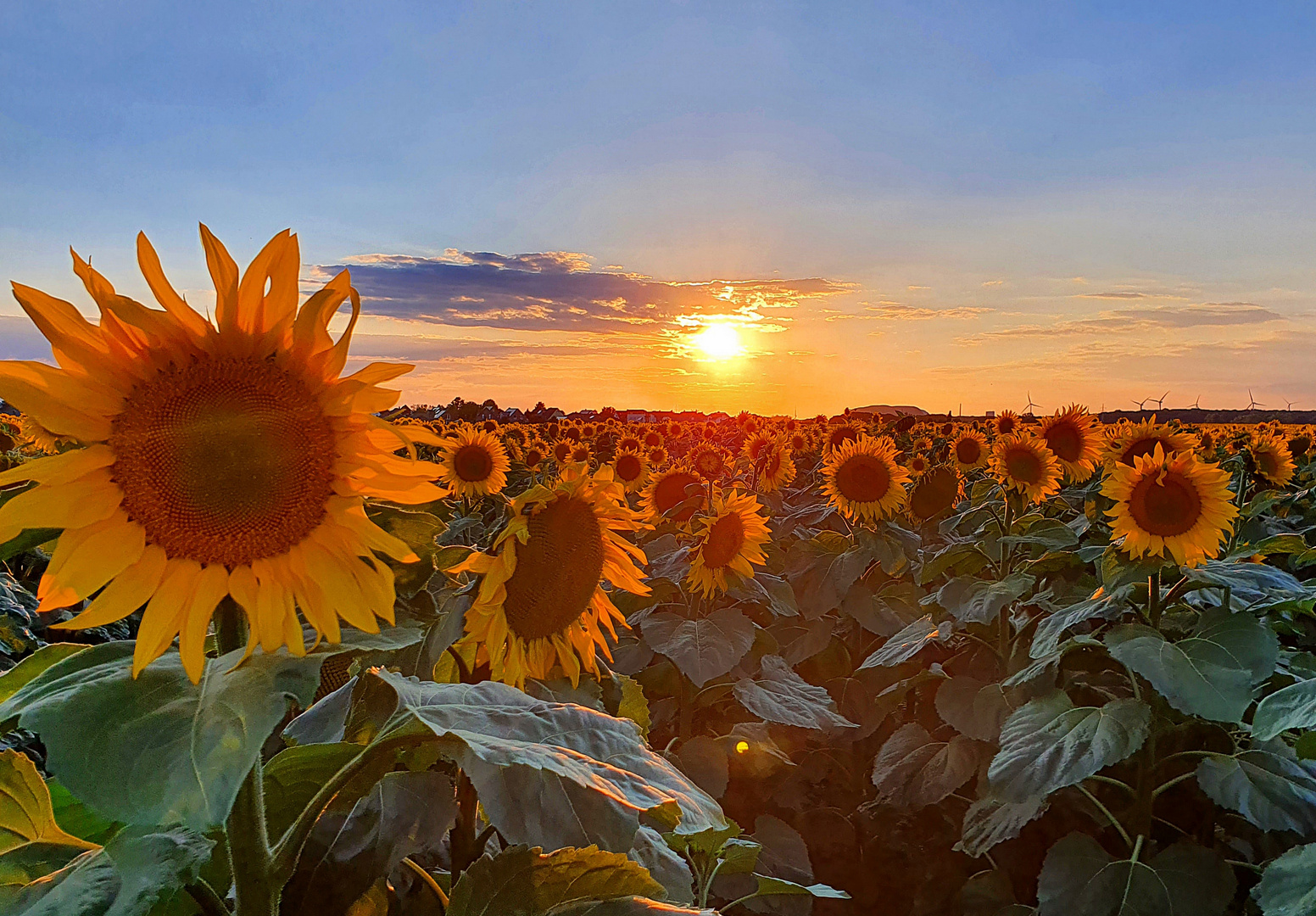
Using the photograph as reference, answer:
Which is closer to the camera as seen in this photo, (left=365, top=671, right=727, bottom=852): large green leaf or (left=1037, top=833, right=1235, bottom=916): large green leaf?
(left=365, top=671, right=727, bottom=852): large green leaf

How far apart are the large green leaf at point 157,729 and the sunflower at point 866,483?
5.68m

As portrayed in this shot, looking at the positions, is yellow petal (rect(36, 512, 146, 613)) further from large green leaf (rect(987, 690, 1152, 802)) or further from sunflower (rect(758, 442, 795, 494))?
sunflower (rect(758, 442, 795, 494))

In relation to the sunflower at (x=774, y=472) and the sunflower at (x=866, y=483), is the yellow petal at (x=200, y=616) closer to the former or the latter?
the sunflower at (x=866, y=483)

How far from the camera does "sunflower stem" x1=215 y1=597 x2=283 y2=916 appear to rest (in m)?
1.10

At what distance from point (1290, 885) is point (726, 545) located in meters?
2.61

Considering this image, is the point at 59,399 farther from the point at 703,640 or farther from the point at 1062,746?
the point at 703,640

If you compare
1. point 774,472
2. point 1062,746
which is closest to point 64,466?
point 1062,746

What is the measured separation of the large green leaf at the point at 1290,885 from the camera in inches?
91.2

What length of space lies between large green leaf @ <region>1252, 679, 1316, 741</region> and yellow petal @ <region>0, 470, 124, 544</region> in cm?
286

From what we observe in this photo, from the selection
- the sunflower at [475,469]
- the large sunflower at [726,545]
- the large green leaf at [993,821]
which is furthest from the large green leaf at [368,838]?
the sunflower at [475,469]

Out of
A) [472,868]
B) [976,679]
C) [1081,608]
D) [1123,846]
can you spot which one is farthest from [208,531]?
[1123,846]

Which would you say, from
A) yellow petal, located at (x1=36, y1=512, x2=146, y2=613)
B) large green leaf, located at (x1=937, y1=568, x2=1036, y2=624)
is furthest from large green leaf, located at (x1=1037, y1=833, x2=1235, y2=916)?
yellow petal, located at (x1=36, y1=512, x2=146, y2=613)

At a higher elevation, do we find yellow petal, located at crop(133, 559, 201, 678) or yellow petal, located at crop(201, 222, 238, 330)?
yellow petal, located at crop(201, 222, 238, 330)

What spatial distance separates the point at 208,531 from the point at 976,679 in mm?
4054
